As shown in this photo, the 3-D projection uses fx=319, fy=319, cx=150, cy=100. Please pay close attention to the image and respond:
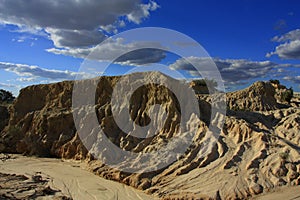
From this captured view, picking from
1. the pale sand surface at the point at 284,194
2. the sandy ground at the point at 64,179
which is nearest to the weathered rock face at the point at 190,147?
the pale sand surface at the point at 284,194

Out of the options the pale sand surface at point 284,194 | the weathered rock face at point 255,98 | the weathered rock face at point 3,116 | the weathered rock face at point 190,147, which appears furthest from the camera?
the weathered rock face at point 3,116

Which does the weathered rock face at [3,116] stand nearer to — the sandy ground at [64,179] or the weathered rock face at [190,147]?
the weathered rock face at [190,147]

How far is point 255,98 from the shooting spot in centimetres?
2373

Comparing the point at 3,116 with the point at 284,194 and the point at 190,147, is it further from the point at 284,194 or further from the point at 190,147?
the point at 284,194

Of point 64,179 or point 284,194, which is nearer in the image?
point 284,194

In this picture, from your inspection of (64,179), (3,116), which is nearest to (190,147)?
(64,179)

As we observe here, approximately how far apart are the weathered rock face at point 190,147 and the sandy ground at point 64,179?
633mm

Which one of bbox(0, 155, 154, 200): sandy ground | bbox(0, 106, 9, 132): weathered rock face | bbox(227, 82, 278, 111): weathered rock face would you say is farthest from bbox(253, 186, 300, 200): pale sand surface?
bbox(0, 106, 9, 132): weathered rock face

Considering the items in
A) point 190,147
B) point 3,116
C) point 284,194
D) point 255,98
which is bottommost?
point 284,194

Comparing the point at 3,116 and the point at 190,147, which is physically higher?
the point at 3,116

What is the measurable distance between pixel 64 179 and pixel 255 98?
15.0 metres

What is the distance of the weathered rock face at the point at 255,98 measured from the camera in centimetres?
2260

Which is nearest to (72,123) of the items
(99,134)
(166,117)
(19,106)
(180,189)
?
(99,134)

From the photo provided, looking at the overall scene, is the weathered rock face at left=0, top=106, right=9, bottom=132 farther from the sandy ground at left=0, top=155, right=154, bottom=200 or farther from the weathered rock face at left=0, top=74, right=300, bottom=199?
the sandy ground at left=0, top=155, right=154, bottom=200
